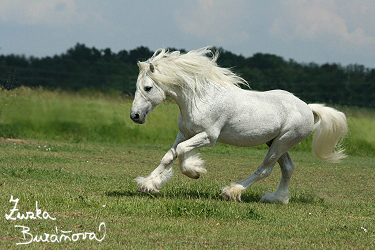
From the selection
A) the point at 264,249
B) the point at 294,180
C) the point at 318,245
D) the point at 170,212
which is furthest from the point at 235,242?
the point at 294,180

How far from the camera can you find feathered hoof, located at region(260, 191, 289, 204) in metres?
8.37

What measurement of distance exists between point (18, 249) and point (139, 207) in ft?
6.78

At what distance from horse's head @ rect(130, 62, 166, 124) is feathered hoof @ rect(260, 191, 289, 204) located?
90.6 inches

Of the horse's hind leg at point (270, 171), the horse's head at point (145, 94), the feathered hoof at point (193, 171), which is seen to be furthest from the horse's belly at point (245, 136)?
the horse's head at point (145, 94)

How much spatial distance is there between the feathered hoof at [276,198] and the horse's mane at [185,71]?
181 centimetres

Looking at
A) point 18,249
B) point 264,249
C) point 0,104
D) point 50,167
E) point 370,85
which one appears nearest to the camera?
point 18,249

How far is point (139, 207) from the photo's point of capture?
21.8 ft

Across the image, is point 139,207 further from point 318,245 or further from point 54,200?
point 318,245

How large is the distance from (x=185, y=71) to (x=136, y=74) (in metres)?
20.5

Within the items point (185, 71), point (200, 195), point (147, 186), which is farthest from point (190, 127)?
point (200, 195)

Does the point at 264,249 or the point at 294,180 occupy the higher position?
the point at 264,249

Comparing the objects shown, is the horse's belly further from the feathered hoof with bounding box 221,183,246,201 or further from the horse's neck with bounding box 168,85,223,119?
the feathered hoof with bounding box 221,183,246,201

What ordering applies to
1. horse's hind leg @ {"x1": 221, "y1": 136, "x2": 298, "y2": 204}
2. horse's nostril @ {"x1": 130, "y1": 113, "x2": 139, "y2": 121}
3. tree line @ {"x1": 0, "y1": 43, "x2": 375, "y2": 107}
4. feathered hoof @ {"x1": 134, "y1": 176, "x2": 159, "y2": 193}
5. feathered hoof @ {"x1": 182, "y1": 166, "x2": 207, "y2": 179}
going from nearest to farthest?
horse's nostril @ {"x1": 130, "y1": 113, "x2": 139, "y2": 121} < feathered hoof @ {"x1": 134, "y1": 176, "x2": 159, "y2": 193} < feathered hoof @ {"x1": 182, "y1": 166, "x2": 207, "y2": 179} < horse's hind leg @ {"x1": 221, "y1": 136, "x2": 298, "y2": 204} < tree line @ {"x1": 0, "y1": 43, "x2": 375, "y2": 107}

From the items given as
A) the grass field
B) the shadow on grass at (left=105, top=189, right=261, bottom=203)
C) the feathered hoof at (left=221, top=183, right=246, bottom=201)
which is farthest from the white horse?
the grass field
